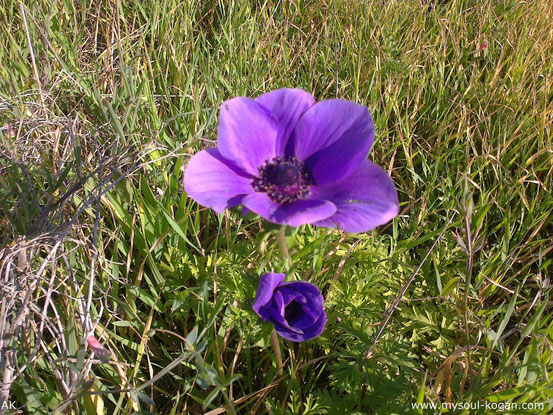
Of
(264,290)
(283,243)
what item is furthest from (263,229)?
(264,290)

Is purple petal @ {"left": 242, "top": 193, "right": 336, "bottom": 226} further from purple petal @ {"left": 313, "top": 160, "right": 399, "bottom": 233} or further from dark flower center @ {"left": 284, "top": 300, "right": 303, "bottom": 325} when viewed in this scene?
dark flower center @ {"left": 284, "top": 300, "right": 303, "bottom": 325}

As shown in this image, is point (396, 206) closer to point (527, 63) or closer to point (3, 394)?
point (3, 394)

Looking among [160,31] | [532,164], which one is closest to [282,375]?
[532,164]

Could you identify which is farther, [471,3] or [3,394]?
[471,3]

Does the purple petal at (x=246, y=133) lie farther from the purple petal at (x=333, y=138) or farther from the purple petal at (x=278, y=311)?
the purple petal at (x=278, y=311)

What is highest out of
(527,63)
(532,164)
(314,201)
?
(314,201)

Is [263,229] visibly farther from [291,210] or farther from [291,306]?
[291,306]

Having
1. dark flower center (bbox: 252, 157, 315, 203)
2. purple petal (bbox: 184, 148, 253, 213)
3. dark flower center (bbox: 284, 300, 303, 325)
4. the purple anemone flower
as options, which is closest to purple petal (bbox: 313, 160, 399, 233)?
the purple anemone flower
